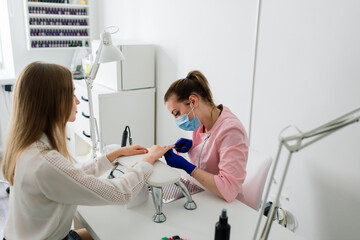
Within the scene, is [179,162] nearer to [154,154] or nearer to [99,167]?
[154,154]

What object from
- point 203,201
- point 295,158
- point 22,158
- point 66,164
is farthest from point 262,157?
point 22,158

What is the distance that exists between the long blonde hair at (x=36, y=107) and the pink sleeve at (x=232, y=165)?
0.63 meters

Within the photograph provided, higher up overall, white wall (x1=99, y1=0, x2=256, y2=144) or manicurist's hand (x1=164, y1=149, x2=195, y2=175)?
white wall (x1=99, y1=0, x2=256, y2=144)

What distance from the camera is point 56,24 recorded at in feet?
10.5

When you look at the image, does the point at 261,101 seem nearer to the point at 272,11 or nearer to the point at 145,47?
the point at 272,11

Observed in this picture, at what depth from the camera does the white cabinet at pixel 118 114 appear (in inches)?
99.5

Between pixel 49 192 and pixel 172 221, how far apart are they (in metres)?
0.43

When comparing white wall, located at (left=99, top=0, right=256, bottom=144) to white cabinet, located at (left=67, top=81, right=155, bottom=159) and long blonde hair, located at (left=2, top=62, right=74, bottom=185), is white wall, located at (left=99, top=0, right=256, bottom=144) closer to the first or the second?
white cabinet, located at (left=67, top=81, right=155, bottom=159)

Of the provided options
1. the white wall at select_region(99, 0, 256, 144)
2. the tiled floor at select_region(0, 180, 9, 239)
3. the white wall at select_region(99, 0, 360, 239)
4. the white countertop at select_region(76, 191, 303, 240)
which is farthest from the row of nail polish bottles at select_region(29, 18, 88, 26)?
the white countertop at select_region(76, 191, 303, 240)

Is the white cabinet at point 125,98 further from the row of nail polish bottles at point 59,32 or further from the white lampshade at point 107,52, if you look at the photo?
the white lampshade at point 107,52

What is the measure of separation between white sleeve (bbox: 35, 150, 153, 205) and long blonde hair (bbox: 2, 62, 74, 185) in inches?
3.5

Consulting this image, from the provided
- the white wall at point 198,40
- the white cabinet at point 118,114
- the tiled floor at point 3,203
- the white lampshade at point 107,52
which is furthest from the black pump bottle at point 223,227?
the tiled floor at point 3,203

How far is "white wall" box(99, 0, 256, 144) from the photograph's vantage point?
201cm

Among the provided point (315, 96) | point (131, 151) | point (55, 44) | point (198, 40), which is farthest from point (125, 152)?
point (55, 44)
